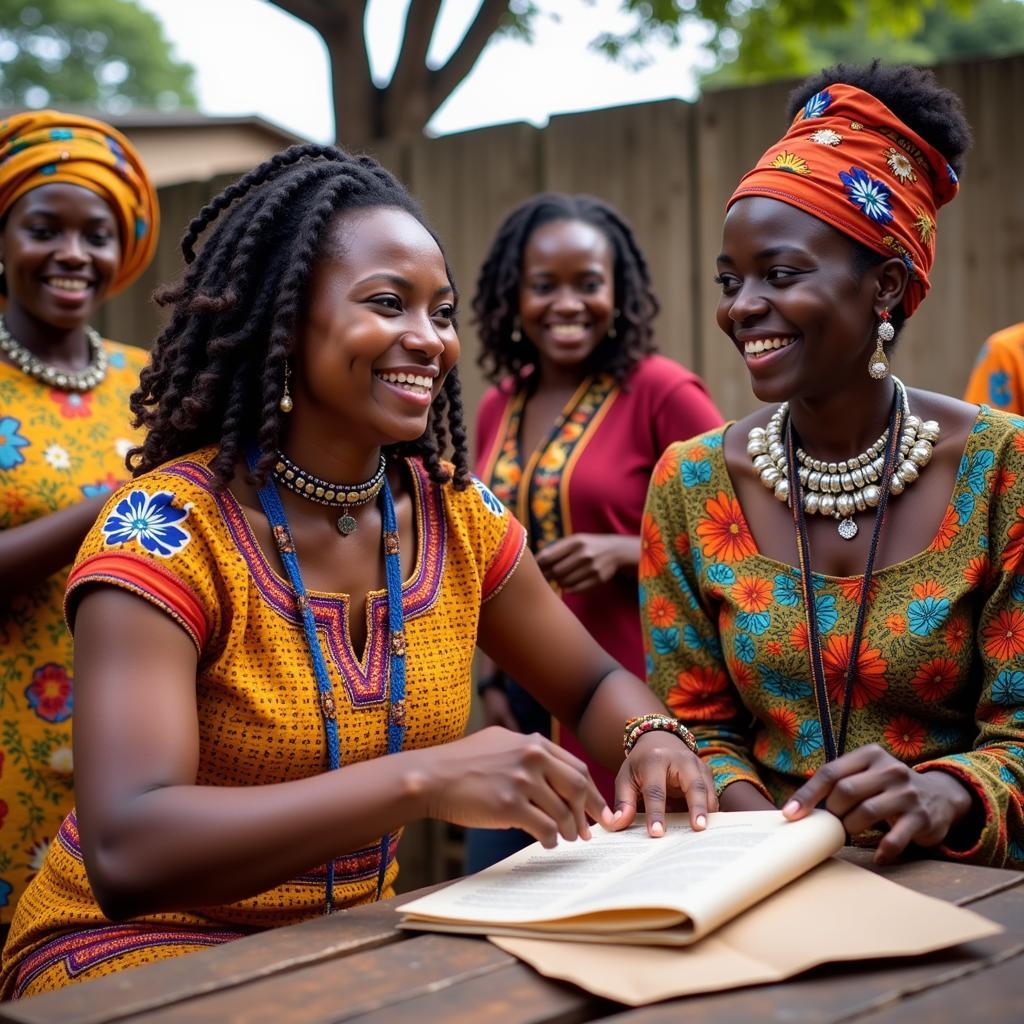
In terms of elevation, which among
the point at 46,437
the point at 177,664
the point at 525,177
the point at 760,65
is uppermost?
the point at 760,65

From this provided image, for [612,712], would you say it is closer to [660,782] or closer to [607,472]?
[660,782]

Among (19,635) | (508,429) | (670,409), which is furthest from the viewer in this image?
(508,429)

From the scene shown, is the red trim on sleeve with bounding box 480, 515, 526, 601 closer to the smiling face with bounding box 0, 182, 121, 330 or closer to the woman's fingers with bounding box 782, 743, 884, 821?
the woman's fingers with bounding box 782, 743, 884, 821

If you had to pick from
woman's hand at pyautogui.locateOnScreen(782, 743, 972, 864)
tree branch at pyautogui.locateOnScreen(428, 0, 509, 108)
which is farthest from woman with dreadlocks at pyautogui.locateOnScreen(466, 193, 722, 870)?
tree branch at pyautogui.locateOnScreen(428, 0, 509, 108)

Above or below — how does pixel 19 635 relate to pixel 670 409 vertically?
below

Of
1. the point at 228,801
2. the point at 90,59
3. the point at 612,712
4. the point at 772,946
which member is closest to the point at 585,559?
the point at 612,712

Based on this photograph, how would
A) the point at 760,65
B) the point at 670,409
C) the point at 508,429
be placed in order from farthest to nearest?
the point at 760,65, the point at 508,429, the point at 670,409

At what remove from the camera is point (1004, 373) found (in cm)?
367

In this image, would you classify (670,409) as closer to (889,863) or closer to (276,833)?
(889,863)

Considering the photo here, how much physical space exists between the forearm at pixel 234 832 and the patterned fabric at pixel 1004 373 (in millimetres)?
2395

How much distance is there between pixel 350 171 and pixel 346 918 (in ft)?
4.73

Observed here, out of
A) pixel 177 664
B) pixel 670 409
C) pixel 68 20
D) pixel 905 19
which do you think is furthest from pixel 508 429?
pixel 68 20

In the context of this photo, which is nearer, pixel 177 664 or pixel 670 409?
pixel 177 664

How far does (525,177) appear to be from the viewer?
204 inches
